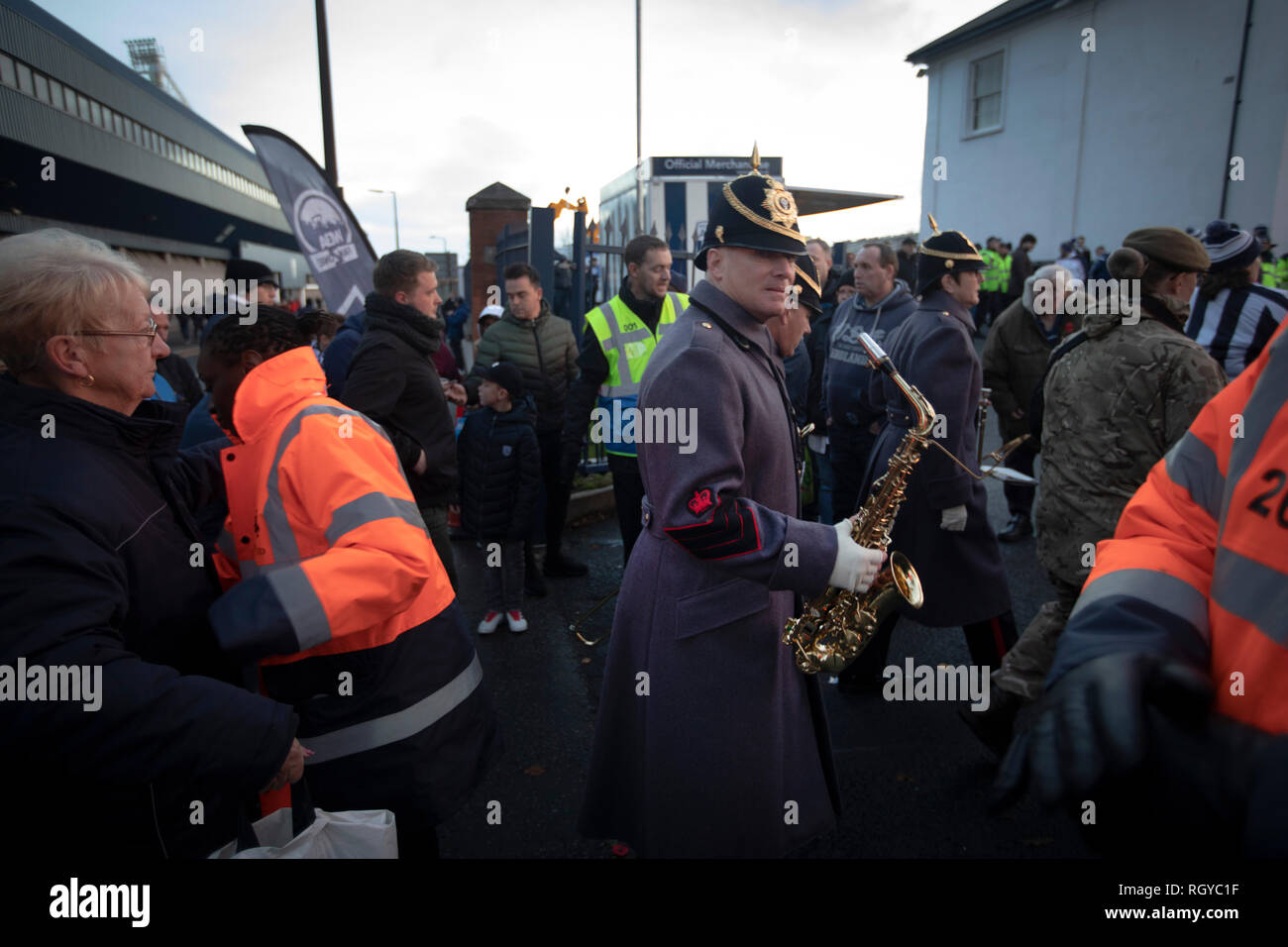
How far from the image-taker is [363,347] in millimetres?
3643

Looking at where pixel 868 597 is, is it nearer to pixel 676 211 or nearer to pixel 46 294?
pixel 46 294

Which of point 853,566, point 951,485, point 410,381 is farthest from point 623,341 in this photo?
point 853,566

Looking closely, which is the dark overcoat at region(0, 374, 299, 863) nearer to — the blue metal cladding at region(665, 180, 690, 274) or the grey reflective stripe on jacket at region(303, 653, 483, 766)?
the grey reflective stripe on jacket at region(303, 653, 483, 766)

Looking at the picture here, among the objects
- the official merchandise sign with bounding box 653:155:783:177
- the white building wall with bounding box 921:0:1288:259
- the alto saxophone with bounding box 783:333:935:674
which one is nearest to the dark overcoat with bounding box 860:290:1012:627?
the alto saxophone with bounding box 783:333:935:674

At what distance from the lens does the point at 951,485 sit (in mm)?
3379

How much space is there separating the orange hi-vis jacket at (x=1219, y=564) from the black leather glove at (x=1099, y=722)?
54 mm

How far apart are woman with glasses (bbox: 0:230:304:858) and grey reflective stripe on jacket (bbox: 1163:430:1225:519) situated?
1699mm

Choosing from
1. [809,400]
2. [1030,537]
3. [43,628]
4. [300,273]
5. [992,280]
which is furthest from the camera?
[300,273]

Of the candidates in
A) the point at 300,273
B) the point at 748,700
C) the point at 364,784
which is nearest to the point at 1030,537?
the point at 748,700

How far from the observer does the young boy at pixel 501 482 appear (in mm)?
4875

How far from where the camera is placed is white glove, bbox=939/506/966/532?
3.38 meters
